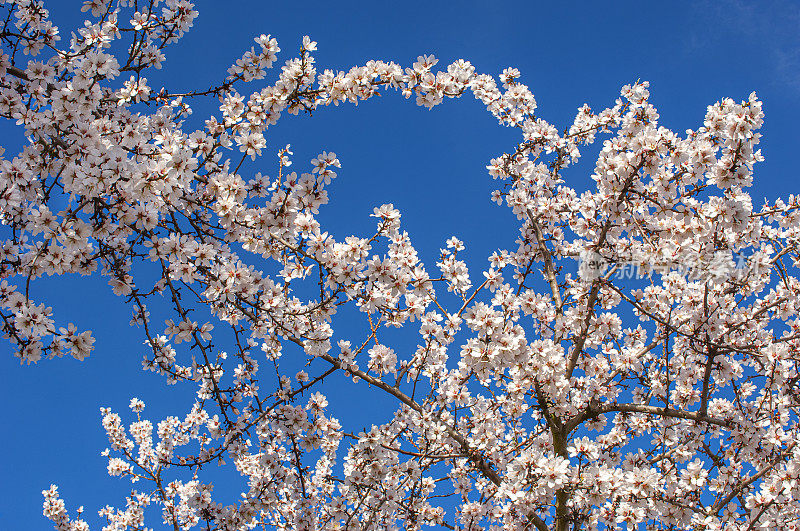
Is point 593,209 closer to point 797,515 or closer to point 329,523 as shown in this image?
point 797,515

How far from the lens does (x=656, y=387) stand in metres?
8.33

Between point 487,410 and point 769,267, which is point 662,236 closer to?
point 769,267

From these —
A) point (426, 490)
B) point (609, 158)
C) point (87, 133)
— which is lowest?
point (426, 490)

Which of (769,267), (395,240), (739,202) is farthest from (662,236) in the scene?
(395,240)

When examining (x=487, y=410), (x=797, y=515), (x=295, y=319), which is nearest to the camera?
(x=295, y=319)

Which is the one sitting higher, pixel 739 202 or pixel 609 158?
pixel 609 158

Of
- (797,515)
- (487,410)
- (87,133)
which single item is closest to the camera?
(87,133)

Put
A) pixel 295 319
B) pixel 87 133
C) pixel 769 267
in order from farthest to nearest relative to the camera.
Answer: pixel 769 267, pixel 295 319, pixel 87 133

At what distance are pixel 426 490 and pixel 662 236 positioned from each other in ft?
18.1

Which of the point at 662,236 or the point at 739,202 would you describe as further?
the point at 662,236

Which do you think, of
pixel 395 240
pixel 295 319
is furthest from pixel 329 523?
pixel 395 240

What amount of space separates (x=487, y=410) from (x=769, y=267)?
4.31 meters

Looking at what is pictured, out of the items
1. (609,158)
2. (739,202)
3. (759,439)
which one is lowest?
(759,439)

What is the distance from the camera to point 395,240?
5.38 metres
